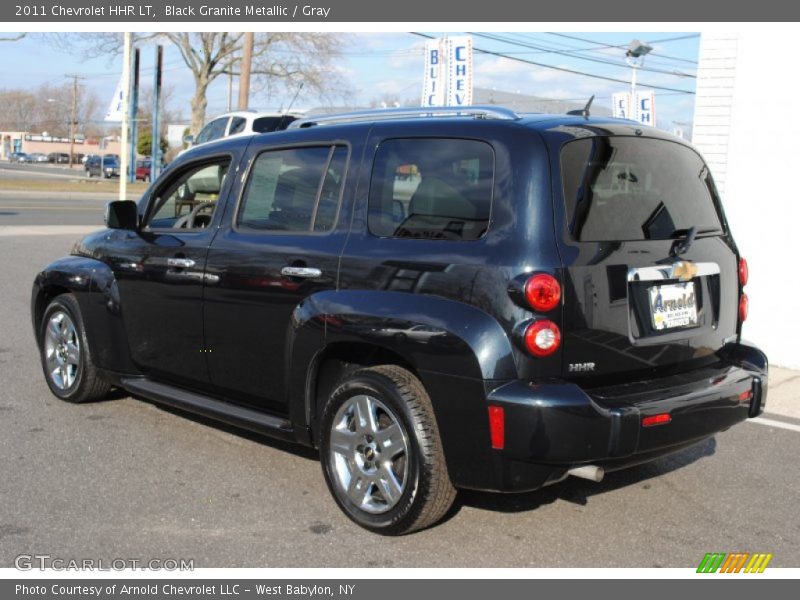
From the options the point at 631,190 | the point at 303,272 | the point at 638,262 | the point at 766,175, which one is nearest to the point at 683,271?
the point at 638,262

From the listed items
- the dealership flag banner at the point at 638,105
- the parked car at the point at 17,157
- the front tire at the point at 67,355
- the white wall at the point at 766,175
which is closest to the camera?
the front tire at the point at 67,355

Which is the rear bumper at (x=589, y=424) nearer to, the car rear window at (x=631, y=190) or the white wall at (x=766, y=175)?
the car rear window at (x=631, y=190)

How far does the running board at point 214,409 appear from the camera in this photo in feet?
15.6

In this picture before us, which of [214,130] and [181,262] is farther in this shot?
[214,130]

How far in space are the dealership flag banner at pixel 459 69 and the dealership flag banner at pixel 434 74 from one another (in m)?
0.22

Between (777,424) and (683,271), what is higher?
(683,271)

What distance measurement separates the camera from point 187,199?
18.8 ft

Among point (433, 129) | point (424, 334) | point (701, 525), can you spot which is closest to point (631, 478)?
point (701, 525)

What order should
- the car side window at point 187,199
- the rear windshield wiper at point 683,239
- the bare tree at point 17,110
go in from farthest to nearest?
1. the bare tree at point 17,110
2. the car side window at point 187,199
3. the rear windshield wiper at point 683,239

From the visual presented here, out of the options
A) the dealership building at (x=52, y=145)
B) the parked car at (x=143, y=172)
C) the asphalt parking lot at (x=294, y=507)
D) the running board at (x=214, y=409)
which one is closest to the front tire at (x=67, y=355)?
the asphalt parking lot at (x=294, y=507)

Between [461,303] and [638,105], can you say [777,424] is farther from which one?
[638,105]

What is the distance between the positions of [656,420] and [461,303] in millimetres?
967

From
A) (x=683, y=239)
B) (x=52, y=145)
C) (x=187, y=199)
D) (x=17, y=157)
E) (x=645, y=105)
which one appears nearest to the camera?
(x=683, y=239)
